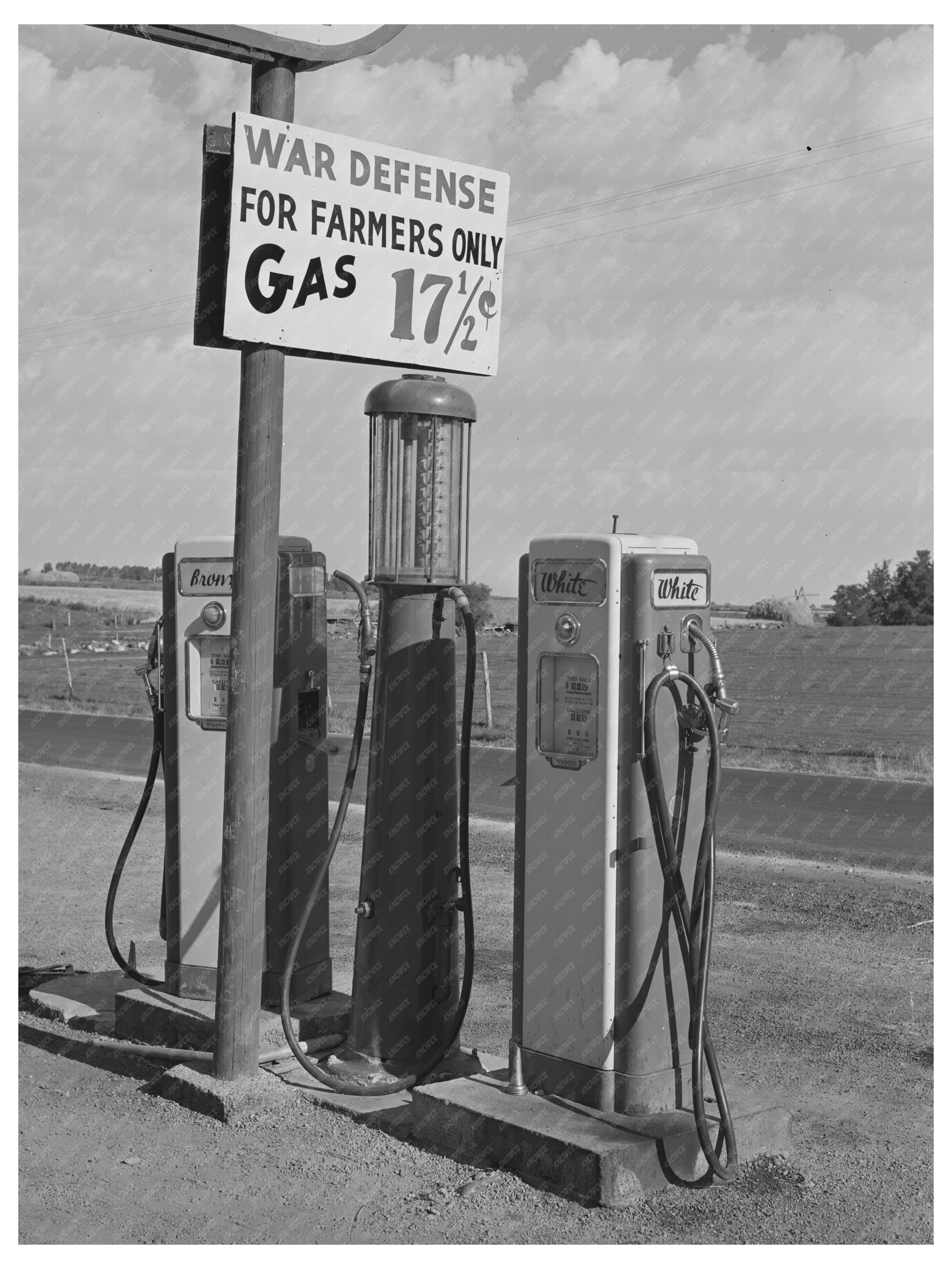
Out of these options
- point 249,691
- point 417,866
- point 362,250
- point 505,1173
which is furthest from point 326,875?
point 362,250

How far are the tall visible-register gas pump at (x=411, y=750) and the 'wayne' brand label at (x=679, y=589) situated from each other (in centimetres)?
103

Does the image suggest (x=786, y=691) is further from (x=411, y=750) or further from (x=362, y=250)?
(x=362, y=250)

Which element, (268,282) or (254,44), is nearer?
(254,44)

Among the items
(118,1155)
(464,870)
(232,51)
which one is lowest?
(118,1155)

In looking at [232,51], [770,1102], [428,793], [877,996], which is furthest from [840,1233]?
[232,51]

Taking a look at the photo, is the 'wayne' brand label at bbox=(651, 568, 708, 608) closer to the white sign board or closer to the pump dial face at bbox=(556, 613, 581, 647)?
the pump dial face at bbox=(556, 613, 581, 647)

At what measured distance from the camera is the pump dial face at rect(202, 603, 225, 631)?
657 centimetres

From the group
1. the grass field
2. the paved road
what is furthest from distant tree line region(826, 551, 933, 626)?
the paved road

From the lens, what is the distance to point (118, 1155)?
518cm

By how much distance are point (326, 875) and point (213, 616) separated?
141cm

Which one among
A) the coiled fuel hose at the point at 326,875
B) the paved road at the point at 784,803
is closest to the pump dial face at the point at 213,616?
the coiled fuel hose at the point at 326,875

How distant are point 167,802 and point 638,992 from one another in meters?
2.72

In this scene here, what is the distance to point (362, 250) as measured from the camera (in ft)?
18.8

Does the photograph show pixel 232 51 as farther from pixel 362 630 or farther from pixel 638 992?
pixel 638 992
